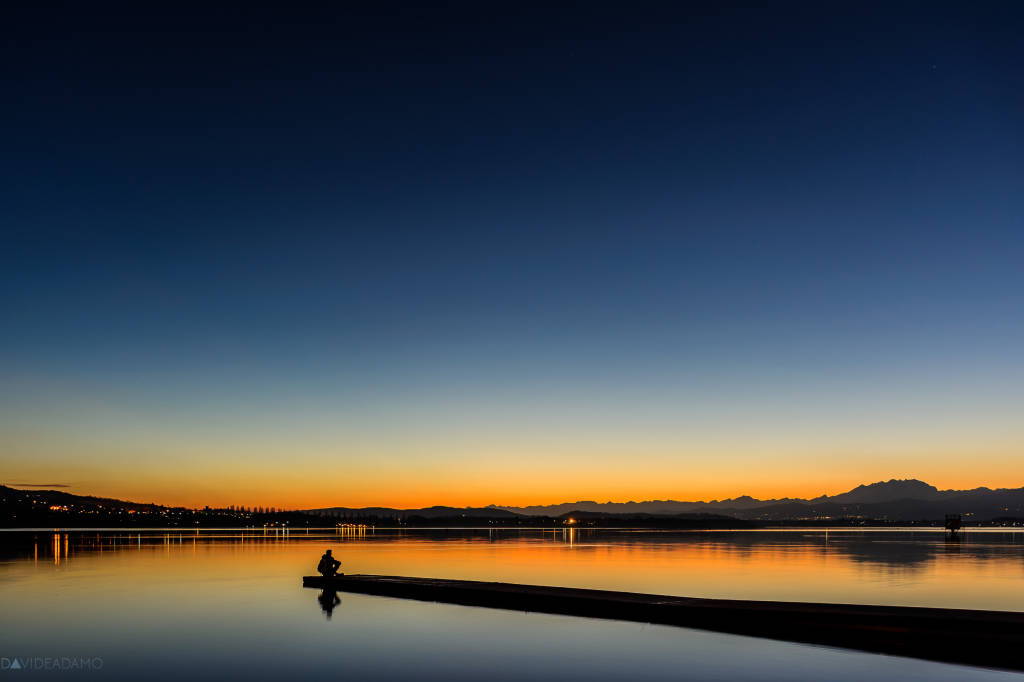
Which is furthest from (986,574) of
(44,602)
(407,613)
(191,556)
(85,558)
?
(85,558)

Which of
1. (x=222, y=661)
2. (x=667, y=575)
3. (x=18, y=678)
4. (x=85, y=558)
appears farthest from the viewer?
(x=85, y=558)

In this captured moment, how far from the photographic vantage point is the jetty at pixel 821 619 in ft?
65.0

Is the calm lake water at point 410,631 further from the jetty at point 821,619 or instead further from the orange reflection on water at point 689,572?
the jetty at point 821,619

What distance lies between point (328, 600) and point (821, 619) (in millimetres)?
18365

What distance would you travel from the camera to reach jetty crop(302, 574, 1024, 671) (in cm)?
1981

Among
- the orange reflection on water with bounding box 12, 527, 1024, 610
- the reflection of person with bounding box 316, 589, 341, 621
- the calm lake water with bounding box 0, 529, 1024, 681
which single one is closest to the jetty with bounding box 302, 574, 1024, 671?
the calm lake water with bounding box 0, 529, 1024, 681

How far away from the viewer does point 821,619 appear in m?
22.6

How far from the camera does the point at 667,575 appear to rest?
4528 cm

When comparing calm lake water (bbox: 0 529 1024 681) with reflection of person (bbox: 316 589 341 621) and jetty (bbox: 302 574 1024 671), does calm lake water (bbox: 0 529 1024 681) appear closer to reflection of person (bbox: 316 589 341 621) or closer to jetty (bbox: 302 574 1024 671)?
reflection of person (bbox: 316 589 341 621)

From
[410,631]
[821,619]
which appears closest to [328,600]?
[410,631]

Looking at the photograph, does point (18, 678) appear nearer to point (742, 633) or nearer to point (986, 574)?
point (742, 633)

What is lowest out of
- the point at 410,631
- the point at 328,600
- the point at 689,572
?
the point at 689,572

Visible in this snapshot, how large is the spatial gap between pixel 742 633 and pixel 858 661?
4.13 m

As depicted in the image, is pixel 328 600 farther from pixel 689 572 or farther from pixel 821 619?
pixel 689 572
